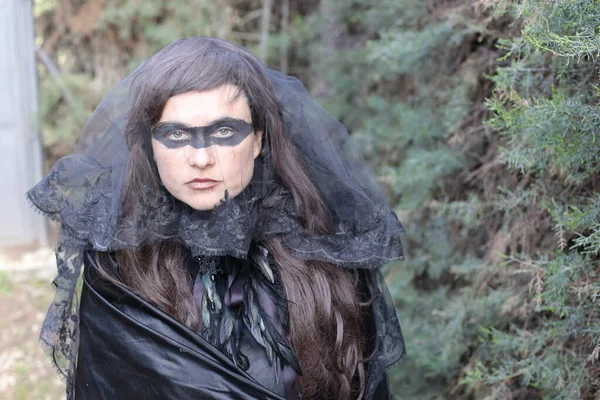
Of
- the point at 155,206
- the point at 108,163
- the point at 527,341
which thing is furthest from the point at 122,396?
the point at 527,341

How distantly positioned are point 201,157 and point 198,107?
0.50ft

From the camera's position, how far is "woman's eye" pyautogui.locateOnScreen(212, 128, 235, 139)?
6.47ft

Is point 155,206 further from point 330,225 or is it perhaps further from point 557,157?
point 557,157

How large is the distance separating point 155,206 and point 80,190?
33cm

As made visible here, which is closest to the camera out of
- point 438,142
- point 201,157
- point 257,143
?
point 201,157

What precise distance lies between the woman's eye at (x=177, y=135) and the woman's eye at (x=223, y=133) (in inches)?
3.6

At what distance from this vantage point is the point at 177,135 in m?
1.97

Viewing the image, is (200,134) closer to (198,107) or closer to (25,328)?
(198,107)

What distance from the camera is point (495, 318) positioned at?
2844mm

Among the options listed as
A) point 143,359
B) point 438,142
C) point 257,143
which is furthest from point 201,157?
point 438,142

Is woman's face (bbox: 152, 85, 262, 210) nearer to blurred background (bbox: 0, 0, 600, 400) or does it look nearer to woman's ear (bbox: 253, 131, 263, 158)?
woman's ear (bbox: 253, 131, 263, 158)

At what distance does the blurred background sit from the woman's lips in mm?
972

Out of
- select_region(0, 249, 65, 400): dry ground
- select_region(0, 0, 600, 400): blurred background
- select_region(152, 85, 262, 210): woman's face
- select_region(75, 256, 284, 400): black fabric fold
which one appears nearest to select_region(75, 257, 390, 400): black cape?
select_region(75, 256, 284, 400): black fabric fold

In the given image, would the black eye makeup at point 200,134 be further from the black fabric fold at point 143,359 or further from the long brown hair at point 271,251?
the black fabric fold at point 143,359
